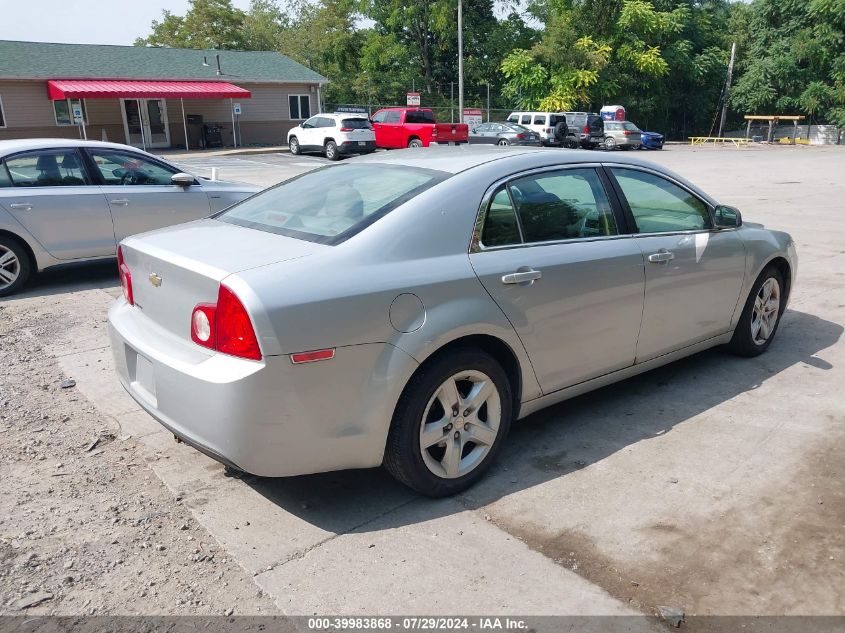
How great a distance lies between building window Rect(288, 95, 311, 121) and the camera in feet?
124

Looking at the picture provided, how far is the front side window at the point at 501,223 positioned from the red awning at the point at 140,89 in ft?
99.6

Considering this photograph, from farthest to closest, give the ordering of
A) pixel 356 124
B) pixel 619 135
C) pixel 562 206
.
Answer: pixel 619 135 < pixel 356 124 < pixel 562 206

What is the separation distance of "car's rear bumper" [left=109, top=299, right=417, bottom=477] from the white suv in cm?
2549

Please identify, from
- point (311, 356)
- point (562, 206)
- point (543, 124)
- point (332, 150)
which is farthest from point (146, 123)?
point (311, 356)

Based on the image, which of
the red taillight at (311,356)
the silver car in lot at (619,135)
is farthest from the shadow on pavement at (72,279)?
the silver car in lot at (619,135)

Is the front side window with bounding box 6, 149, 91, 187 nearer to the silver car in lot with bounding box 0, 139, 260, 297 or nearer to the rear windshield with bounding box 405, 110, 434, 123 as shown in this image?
the silver car in lot with bounding box 0, 139, 260, 297

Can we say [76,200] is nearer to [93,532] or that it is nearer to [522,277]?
[93,532]

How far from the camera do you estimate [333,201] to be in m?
3.69

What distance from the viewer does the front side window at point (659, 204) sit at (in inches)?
168

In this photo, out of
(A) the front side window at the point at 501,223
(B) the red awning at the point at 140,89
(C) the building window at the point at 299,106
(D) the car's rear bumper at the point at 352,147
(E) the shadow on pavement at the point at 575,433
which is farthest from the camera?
(C) the building window at the point at 299,106

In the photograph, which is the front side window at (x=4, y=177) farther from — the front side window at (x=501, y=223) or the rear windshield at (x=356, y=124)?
the rear windshield at (x=356, y=124)

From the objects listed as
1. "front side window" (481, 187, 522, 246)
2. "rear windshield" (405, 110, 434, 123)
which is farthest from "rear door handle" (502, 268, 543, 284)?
"rear windshield" (405, 110, 434, 123)

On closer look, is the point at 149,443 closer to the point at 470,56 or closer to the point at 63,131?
the point at 63,131

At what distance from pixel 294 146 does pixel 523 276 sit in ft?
94.1
